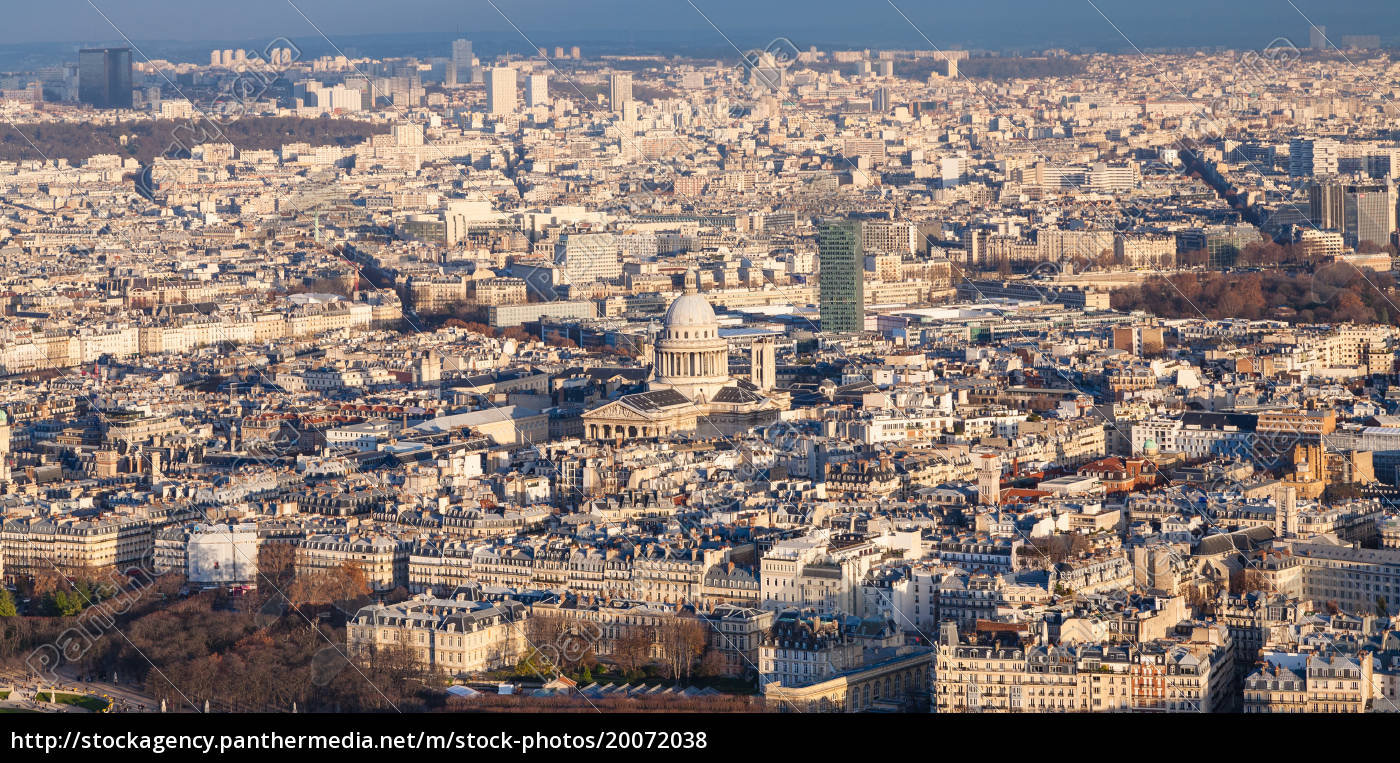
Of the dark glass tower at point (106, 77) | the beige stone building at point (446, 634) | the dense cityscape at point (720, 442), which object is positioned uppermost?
the dark glass tower at point (106, 77)

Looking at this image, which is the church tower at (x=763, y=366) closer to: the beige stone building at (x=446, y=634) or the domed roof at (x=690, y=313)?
the domed roof at (x=690, y=313)

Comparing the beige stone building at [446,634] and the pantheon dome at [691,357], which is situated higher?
the pantheon dome at [691,357]

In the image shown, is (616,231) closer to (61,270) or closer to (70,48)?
(61,270)

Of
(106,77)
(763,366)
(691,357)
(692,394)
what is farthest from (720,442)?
(106,77)

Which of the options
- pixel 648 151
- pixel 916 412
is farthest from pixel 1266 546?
pixel 648 151

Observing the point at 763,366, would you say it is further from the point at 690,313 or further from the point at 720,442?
the point at 720,442

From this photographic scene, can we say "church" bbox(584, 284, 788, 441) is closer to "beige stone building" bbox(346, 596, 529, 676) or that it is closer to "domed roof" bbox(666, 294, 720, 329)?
"domed roof" bbox(666, 294, 720, 329)

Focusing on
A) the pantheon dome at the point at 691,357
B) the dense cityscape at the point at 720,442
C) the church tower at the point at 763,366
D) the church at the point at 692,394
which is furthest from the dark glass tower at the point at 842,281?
the pantheon dome at the point at 691,357

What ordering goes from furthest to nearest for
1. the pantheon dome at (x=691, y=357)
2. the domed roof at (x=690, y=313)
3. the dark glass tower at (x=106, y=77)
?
the dark glass tower at (x=106, y=77) → the domed roof at (x=690, y=313) → the pantheon dome at (x=691, y=357)

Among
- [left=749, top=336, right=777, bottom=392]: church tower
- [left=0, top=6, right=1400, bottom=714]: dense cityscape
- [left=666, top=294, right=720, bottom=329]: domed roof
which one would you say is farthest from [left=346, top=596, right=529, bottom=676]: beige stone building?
[left=749, top=336, right=777, bottom=392]: church tower
